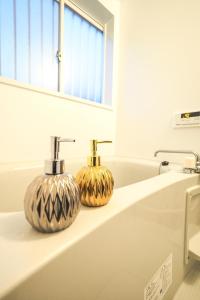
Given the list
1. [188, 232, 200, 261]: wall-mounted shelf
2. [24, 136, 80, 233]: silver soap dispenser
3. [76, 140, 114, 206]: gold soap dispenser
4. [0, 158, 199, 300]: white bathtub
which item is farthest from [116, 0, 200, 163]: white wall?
[24, 136, 80, 233]: silver soap dispenser

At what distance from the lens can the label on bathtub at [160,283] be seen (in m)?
0.44

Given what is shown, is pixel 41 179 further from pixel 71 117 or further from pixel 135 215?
pixel 71 117

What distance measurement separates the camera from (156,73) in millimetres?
1235

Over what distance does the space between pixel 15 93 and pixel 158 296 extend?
103 cm

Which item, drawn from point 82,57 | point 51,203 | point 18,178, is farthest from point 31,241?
point 82,57

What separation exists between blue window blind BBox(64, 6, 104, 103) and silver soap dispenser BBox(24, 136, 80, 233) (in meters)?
1.24

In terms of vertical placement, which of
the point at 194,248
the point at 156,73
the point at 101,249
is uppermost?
the point at 156,73

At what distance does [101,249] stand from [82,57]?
161cm

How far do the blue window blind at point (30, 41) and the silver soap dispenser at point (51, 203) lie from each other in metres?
1.10

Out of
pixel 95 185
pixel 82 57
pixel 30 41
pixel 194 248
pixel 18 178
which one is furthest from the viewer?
pixel 82 57

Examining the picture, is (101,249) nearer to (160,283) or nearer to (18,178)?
(160,283)

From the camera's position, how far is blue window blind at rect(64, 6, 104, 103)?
4.60 ft

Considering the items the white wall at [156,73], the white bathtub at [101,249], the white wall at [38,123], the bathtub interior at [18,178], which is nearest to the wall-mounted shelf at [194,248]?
the white bathtub at [101,249]

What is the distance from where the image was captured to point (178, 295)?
62cm
